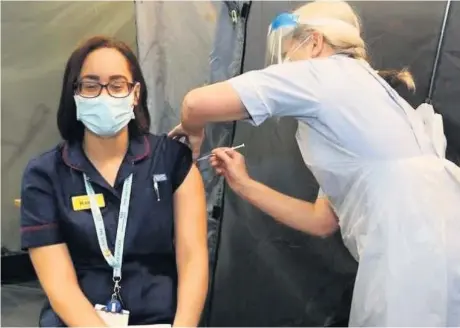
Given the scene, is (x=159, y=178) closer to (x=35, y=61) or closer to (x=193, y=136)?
(x=193, y=136)

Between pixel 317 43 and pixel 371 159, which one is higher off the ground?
pixel 317 43

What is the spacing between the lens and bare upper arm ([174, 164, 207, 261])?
62.7 inches

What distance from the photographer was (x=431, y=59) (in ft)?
6.47

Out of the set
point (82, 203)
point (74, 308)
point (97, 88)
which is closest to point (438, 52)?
point (97, 88)

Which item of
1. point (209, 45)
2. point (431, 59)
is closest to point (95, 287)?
point (209, 45)

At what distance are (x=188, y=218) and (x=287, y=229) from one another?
1.86ft

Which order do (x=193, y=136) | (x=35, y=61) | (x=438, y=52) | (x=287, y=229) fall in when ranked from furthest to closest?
1. (x=35, y=61)
2. (x=287, y=229)
3. (x=438, y=52)
4. (x=193, y=136)

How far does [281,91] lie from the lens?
1.40 meters

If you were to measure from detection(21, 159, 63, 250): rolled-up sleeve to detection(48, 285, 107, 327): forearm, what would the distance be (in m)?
0.12

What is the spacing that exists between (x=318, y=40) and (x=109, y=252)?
72 centimetres

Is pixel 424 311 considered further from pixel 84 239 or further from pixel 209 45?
pixel 209 45

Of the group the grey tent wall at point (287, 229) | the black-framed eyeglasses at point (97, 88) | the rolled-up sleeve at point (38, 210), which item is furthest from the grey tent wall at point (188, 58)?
the rolled-up sleeve at point (38, 210)

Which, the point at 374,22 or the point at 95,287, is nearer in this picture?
the point at 95,287

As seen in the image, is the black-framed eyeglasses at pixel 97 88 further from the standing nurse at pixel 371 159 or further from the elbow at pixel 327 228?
the elbow at pixel 327 228
